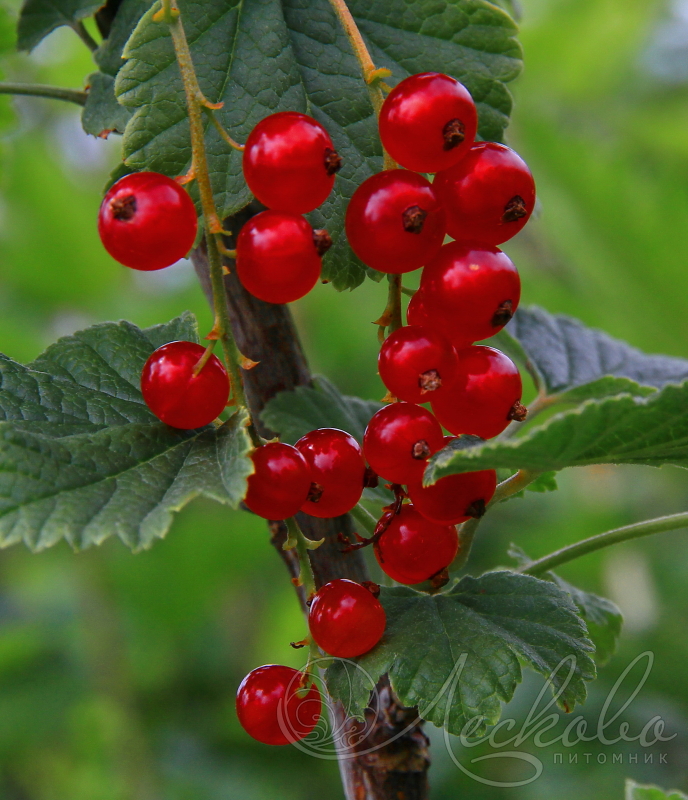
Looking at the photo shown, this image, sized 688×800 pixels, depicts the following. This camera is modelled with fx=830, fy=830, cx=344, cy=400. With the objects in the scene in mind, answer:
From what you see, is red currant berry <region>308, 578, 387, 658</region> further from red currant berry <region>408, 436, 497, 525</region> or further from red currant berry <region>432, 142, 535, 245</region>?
red currant berry <region>432, 142, 535, 245</region>

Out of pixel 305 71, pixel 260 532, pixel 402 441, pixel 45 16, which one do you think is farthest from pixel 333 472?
pixel 260 532

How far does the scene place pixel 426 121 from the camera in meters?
0.57

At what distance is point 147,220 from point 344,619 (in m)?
0.32

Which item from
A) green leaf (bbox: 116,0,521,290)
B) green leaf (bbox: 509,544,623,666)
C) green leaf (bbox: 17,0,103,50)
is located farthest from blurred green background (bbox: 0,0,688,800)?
green leaf (bbox: 116,0,521,290)

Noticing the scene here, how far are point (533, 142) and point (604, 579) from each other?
3.86 feet

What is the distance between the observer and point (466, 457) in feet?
1.71

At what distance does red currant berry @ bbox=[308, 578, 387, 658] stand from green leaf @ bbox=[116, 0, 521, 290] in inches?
9.7

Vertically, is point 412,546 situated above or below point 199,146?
below

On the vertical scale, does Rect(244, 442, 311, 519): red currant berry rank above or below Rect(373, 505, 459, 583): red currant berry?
above

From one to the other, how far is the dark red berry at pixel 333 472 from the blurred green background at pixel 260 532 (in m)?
1.20

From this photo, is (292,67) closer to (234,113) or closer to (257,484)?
(234,113)

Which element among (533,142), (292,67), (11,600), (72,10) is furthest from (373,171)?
(11,600)

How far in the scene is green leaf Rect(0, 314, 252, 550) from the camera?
53cm

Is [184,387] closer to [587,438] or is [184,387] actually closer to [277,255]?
[277,255]
